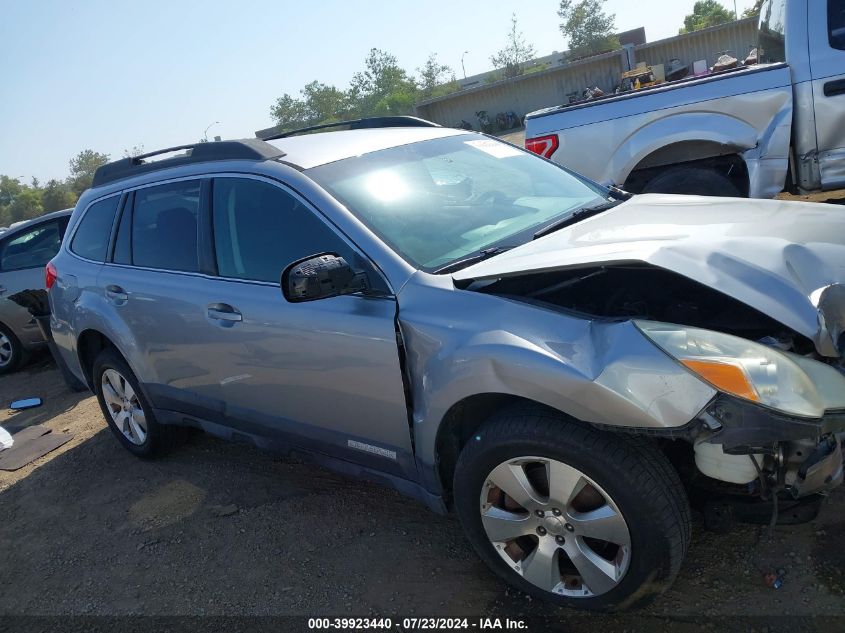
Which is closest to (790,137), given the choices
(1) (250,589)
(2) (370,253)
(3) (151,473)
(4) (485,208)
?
(4) (485,208)

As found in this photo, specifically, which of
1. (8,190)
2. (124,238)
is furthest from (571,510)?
(8,190)

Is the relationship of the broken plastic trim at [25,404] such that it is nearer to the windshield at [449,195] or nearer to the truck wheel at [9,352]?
the truck wheel at [9,352]

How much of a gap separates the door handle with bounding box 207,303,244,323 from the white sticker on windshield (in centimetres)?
160

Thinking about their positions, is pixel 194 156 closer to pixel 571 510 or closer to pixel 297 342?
pixel 297 342

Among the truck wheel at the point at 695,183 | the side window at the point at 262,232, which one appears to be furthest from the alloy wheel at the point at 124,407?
the truck wheel at the point at 695,183

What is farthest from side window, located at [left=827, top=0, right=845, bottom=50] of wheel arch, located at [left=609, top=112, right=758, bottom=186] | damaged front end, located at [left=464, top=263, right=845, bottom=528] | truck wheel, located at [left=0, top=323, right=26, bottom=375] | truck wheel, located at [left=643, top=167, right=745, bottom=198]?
truck wheel, located at [left=0, top=323, right=26, bottom=375]

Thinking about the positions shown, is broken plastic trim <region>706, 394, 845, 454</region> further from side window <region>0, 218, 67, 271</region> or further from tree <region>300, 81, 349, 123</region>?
tree <region>300, 81, 349, 123</region>

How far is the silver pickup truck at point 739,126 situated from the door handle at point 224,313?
134 inches

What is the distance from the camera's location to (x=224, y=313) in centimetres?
335

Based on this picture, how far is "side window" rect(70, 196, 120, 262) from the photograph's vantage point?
4359mm

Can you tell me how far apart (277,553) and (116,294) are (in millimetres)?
1893

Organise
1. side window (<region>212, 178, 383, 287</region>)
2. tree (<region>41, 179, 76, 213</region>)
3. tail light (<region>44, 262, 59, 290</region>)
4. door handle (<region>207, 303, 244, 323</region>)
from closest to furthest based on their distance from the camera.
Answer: side window (<region>212, 178, 383, 287</region>) < door handle (<region>207, 303, 244, 323</region>) < tail light (<region>44, 262, 59, 290</region>) < tree (<region>41, 179, 76, 213</region>)

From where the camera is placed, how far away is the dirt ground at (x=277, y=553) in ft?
8.49

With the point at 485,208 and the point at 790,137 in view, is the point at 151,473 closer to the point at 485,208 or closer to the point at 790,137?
the point at 485,208
